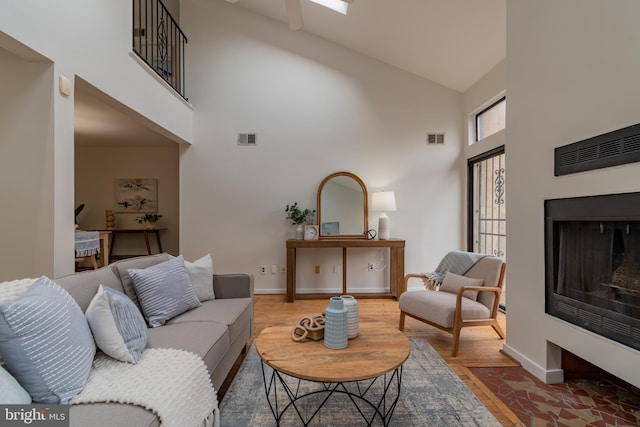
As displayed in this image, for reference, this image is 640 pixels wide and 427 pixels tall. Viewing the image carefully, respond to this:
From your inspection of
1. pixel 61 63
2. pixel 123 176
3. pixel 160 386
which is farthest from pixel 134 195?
pixel 160 386

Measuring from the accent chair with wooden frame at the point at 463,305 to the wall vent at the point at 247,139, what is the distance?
303 centimetres

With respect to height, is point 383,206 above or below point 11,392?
above

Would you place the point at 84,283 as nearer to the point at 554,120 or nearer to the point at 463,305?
the point at 463,305

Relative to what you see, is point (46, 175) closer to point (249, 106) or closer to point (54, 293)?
point (54, 293)

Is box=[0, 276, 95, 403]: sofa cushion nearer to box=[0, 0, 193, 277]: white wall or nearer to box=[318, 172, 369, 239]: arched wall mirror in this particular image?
box=[0, 0, 193, 277]: white wall

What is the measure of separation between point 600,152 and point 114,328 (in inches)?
106

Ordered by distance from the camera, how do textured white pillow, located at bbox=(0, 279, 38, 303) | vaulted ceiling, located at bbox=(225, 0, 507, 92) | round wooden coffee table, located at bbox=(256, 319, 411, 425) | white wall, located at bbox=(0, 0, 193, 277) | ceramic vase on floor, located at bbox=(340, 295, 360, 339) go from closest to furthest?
textured white pillow, located at bbox=(0, 279, 38, 303), round wooden coffee table, located at bbox=(256, 319, 411, 425), ceramic vase on floor, located at bbox=(340, 295, 360, 339), white wall, located at bbox=(0, 0, 193, 277), vaulted ceiling, located at bbox=(225, 0, 507, 92)

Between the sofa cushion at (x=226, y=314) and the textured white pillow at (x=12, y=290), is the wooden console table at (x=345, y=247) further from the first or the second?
the textured white pillow at (x=12, y=290)

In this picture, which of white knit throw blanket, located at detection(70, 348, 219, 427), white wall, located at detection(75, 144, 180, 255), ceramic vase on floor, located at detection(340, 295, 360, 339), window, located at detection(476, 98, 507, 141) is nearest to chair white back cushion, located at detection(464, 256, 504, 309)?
ceramic vase on floor, located at detection(340, 295, 360, 339)

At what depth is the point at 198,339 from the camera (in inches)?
66.2

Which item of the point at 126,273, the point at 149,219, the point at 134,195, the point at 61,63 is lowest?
the point at 126,273

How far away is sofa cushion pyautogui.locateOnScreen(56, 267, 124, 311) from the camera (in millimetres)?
1487

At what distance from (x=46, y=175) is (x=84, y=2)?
1.38 meters

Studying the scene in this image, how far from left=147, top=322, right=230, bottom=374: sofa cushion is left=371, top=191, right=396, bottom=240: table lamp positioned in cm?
283
